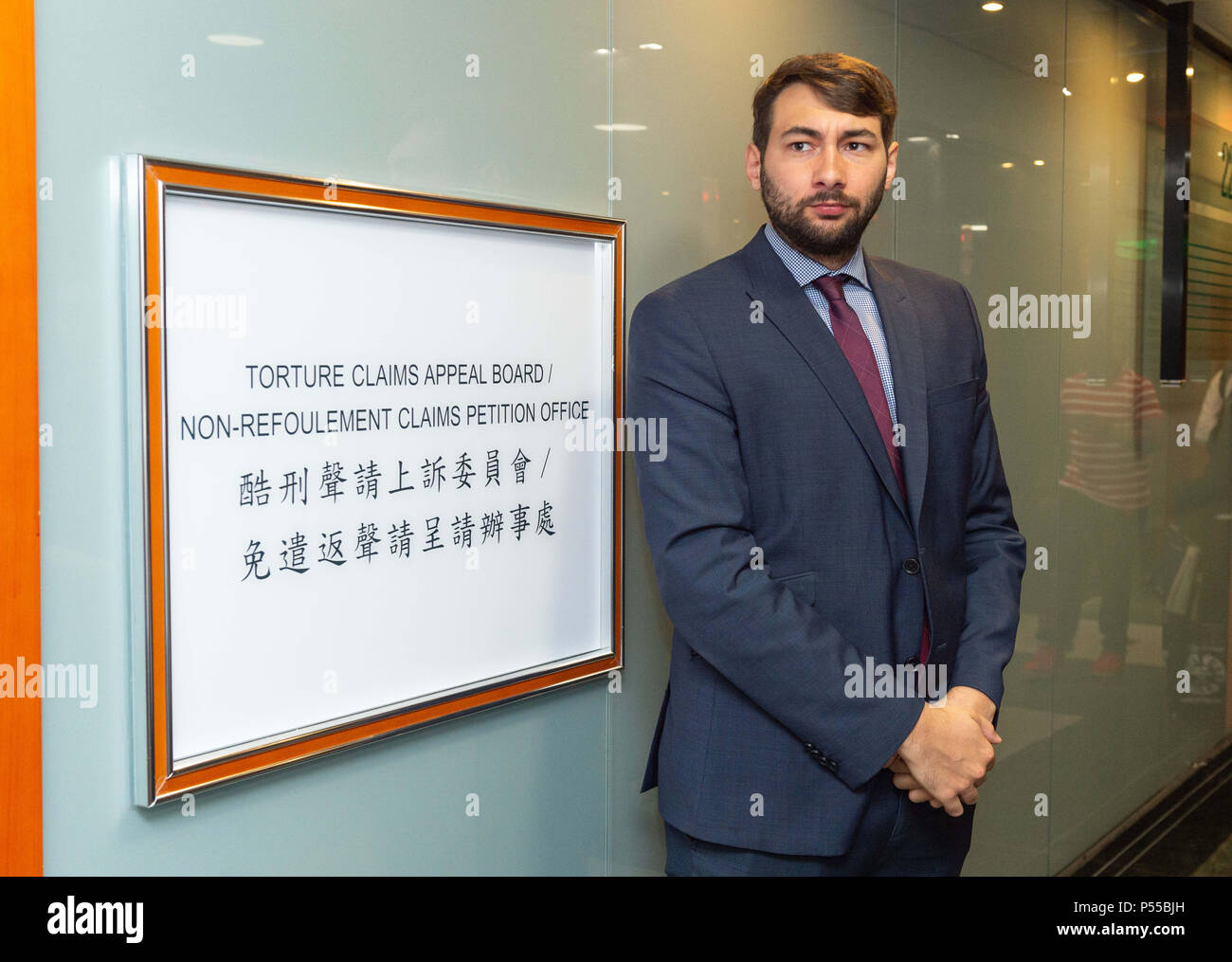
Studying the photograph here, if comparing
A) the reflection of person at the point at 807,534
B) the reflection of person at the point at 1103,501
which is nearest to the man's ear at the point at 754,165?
the reflection of person at the point at 807,534

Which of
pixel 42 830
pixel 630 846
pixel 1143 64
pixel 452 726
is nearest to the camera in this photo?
pixel 42 830

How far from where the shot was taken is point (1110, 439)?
3363 mm

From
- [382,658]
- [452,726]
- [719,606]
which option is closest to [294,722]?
[382,658]

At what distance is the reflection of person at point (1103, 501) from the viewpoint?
3.21m

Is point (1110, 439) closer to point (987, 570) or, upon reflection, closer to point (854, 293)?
point (987, 570)

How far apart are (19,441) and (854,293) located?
121 cm

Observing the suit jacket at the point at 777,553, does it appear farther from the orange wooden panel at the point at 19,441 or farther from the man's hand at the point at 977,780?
the orange wooden panel at the point at 19,441

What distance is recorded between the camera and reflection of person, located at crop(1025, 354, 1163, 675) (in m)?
3.21

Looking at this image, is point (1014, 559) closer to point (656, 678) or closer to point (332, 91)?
point (656, 678)

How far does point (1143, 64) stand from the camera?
11.4 feet

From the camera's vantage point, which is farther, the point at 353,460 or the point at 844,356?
the point at 844,356

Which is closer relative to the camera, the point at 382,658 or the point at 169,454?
the point at 169,454

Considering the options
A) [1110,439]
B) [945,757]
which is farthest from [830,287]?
[1110,439]
